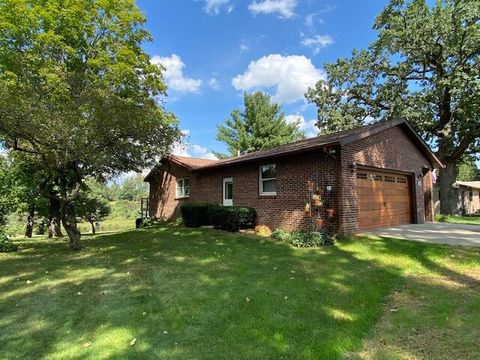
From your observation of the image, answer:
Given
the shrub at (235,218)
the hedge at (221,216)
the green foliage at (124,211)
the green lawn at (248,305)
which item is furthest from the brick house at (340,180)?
the green foliage at (124,211)

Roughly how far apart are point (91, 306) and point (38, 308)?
30.7 inches

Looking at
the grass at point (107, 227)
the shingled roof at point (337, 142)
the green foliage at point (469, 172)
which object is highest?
the green foliage at point (469, 172)

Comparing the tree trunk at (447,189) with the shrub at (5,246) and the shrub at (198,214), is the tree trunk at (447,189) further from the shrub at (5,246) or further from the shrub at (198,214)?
the shrub at (5,246)

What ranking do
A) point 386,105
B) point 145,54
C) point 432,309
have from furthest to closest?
point 386,105 < point 145,54 < point 432,309

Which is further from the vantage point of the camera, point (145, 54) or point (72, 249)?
point (145, 54)

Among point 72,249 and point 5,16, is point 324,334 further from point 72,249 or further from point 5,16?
point 5,16

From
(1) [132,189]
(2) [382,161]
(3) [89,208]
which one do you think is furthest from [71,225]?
(1) [132,189]

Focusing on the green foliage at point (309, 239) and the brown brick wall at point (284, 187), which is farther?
the brown brick wall at point (284, 187)

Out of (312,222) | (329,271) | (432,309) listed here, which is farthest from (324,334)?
(312,222)

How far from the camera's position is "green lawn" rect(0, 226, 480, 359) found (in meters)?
3.69

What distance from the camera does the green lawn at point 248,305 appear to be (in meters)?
3.69

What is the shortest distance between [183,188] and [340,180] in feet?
35.5

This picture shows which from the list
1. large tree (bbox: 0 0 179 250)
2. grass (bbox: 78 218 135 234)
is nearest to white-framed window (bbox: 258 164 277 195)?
large tree (bbox: 0 0 179 250)

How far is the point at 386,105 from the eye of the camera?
2286 cm
